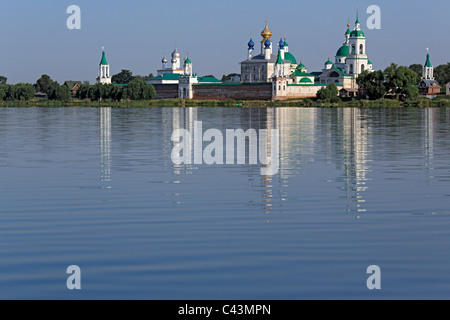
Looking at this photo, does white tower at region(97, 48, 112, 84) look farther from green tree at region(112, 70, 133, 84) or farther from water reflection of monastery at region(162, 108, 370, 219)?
water reflection of monastery at region(162, 108, 370, 219)

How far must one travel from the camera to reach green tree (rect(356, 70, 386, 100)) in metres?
82.4

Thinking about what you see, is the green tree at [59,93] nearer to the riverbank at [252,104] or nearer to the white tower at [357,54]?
the riverbank at [252,104]

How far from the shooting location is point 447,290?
279 inches

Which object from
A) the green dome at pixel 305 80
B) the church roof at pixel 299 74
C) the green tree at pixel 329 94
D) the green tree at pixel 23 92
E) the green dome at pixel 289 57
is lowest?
the green tree at pixel 329 94

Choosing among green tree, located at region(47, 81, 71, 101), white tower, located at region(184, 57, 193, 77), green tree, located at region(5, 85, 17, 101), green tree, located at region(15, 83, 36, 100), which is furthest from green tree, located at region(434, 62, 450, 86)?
green tree, located at region(5, 85, 17, 101)

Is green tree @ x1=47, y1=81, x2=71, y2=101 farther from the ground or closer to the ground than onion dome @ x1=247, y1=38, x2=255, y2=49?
closer to the ground

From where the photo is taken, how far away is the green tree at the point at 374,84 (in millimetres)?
82438

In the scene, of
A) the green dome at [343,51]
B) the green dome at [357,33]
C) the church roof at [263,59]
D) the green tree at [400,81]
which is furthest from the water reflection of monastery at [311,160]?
the green dome at [343,51]

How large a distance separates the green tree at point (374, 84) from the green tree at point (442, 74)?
129ft

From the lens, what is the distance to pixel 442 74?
4818 inches

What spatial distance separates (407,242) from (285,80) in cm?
9515

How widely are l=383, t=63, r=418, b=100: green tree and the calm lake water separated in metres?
64.3
